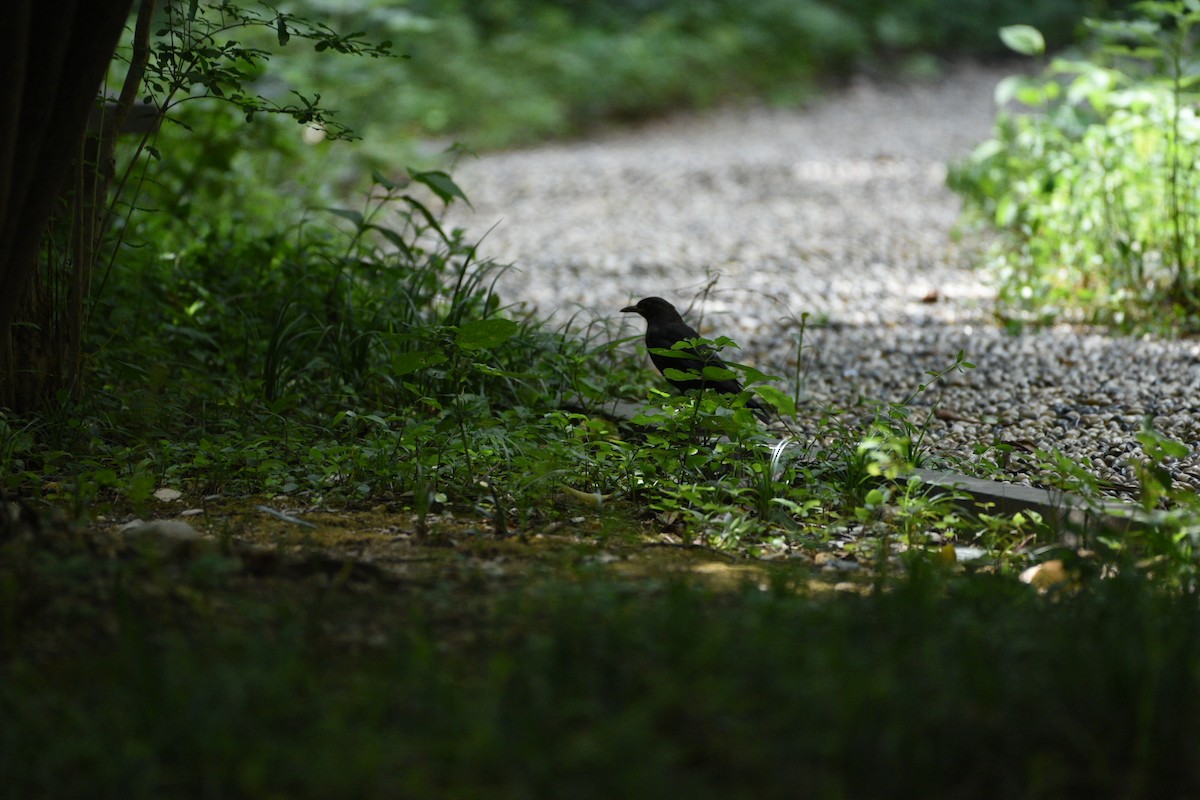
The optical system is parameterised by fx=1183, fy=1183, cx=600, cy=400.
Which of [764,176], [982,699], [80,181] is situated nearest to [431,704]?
[982,699]

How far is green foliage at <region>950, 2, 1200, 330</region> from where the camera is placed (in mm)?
5277

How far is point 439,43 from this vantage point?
1338 cm

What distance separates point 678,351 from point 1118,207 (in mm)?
3370

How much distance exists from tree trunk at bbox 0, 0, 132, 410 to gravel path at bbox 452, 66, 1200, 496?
199cm

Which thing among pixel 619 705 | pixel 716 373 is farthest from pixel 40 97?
pixel 619 705

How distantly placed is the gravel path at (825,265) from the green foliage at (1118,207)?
272 mm

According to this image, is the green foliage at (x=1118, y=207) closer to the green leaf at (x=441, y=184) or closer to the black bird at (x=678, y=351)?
the black bird at (x=678, y=351)

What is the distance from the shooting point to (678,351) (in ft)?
11.1

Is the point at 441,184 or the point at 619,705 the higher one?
the point at 441,184

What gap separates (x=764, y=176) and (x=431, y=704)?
9193 millimetres

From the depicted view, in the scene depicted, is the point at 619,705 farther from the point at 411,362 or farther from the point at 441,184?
the point at 441,184

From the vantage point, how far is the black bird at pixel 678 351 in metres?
3.57

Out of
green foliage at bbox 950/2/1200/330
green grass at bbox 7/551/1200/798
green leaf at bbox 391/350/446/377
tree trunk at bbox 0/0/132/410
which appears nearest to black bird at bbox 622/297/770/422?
green leaf at bbox 391/350/446/377

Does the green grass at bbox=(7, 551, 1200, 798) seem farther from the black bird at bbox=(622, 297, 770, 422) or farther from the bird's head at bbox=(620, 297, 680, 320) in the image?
the bird's head at bbox=(620, 297, 680, 320)
